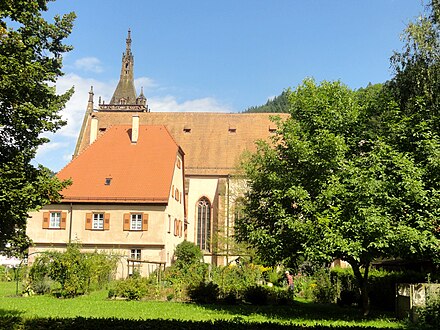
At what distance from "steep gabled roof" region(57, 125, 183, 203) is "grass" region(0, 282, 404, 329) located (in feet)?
38.8

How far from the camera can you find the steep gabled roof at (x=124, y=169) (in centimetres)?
3353

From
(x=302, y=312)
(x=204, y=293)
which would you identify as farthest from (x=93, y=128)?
(x=302, y=312)

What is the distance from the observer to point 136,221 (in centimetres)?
3306

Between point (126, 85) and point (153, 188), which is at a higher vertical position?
point (126, 85)

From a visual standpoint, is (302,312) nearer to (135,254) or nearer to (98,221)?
(135,254)

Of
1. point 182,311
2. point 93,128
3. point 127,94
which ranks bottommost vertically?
point 182,311

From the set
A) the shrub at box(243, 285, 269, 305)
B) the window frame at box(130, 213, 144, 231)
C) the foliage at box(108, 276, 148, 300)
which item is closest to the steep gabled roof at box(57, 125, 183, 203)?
the window frame at box(130, 213, 144, 231)

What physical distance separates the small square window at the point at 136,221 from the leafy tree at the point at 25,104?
16827mm

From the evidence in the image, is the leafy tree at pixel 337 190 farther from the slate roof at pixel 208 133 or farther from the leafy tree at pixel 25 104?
the slate roof at pixel 208 133

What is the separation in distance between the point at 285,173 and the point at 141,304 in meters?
8.11

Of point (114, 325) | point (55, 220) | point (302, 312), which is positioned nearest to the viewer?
point (114, 325)

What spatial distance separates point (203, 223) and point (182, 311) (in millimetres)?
26766

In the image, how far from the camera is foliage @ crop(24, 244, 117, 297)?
22656 millimetres

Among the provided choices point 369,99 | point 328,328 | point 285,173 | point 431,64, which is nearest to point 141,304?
point 285,173
